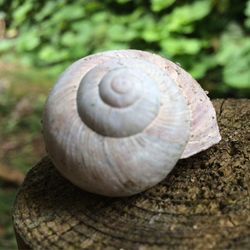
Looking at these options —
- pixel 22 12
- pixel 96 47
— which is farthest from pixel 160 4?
pixel 22 12

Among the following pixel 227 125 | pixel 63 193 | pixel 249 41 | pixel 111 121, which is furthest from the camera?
pixel 249 41

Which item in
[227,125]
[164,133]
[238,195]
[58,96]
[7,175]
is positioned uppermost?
[58,96]

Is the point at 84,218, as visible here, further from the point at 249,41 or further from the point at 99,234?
the point at 249,41

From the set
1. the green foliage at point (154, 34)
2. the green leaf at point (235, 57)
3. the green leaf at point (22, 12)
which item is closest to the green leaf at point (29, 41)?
the green foliage at point (154, 34)

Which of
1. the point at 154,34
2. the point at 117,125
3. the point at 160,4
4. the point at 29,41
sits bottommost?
the point at 29,41

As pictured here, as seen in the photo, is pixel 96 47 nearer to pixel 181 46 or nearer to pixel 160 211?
pixel 181 46

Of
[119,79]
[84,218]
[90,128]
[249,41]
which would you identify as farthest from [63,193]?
[249,41]
